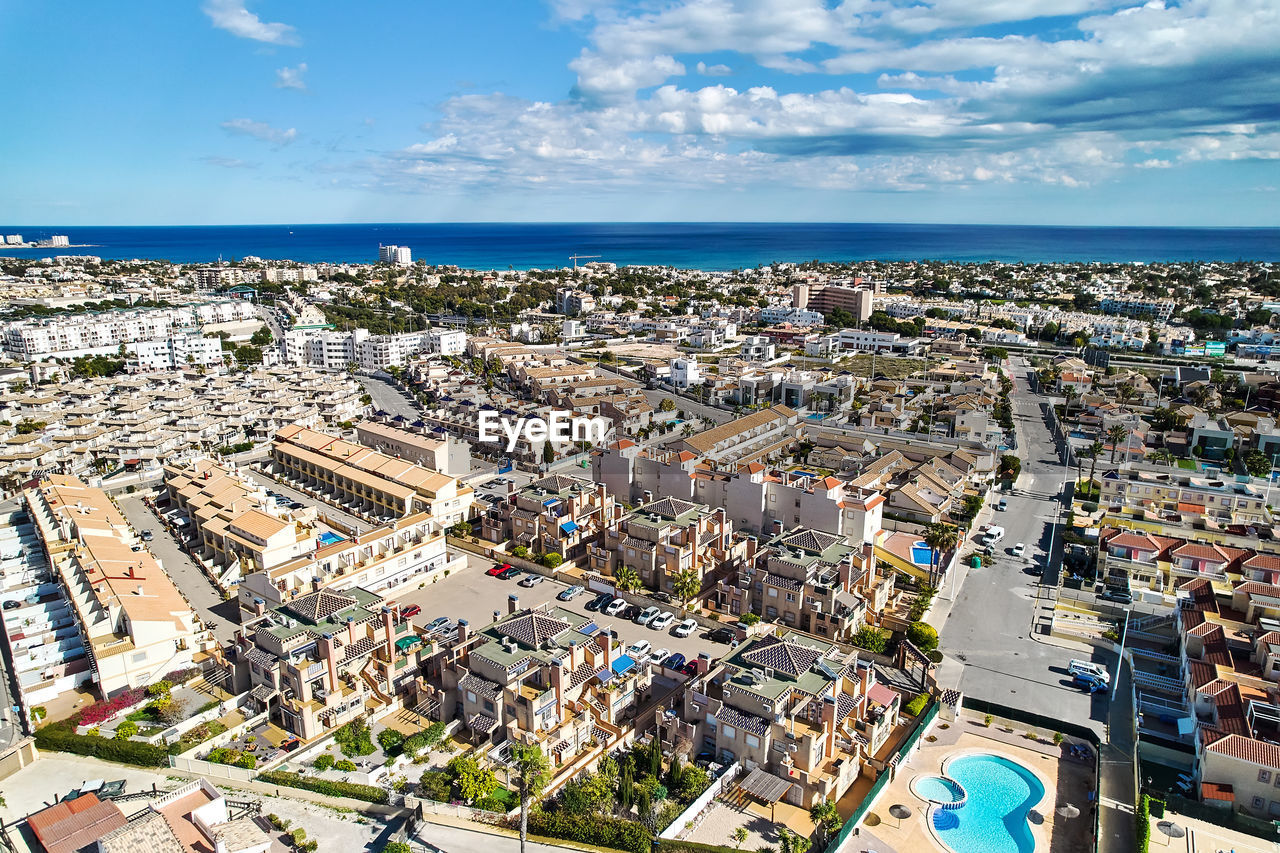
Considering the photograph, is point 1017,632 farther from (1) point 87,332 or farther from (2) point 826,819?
(1) point 87,332

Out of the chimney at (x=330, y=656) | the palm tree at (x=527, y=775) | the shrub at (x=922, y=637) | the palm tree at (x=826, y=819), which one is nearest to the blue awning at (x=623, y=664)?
the palm tree at (x=527, y=775)

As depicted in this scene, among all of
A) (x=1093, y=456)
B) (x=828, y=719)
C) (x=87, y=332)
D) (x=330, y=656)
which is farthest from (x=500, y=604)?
(x=87, y=332)

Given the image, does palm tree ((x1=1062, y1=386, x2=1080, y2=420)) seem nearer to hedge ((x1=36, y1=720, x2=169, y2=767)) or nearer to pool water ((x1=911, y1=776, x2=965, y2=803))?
pool water ((x1=911, y1=776, x2=965, y2=803))

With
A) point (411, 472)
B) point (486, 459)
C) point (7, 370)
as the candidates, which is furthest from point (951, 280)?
point (7, 370)

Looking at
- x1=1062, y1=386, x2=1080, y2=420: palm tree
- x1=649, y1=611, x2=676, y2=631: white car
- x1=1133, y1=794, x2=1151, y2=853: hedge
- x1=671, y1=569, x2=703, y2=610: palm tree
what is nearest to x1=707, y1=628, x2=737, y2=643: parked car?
x1=649, y1=611, x2=676, y2=631: white car

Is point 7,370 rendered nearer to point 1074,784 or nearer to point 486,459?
point 486,459

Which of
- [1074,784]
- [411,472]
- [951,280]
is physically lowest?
[1074,784]
